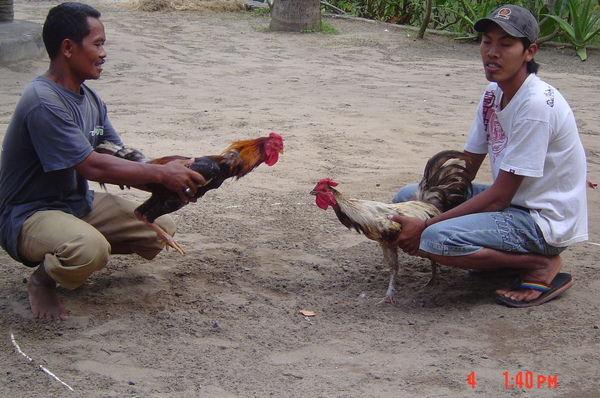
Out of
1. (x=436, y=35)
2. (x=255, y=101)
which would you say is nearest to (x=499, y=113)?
(x=255, y=101)

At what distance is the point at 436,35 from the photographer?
14.9m

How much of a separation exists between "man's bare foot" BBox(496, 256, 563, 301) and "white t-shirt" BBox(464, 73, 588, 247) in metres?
0.17

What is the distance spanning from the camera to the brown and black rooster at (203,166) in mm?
3986

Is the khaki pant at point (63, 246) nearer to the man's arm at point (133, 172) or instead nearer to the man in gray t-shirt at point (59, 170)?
the man in gray t-shirt at point (59, 170)

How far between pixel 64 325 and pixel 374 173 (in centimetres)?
351

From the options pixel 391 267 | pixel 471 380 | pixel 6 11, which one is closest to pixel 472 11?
pixel 6 11

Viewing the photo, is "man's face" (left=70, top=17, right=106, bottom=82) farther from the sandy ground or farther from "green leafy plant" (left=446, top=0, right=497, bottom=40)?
"green leafy plant" (left=446, top=0, right=497, bottom=40)

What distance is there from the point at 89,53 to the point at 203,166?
3.11 feet

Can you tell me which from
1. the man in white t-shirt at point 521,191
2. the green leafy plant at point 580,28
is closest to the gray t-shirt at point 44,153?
the man in white t-shirt at point 521,191

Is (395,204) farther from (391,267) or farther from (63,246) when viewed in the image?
(63,246)

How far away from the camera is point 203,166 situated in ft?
13.1

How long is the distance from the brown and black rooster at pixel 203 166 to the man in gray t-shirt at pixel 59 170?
228 mm

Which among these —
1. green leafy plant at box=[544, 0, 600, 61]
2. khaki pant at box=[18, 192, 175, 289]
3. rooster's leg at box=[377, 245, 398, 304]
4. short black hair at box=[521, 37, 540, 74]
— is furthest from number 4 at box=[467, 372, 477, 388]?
green leafy plant at box=[544, 0, 600, 61]

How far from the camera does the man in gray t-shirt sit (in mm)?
3395
